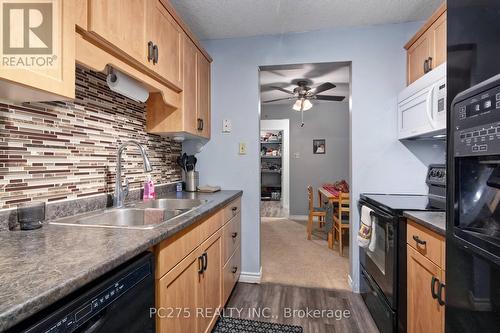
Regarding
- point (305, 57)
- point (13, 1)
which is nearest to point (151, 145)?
point (13, 1)

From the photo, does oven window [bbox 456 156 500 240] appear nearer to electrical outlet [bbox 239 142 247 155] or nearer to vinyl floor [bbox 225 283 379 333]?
vinyl floor [bbox 225 283 379 333]

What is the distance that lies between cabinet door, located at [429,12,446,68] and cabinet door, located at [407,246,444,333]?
1257 millimetres

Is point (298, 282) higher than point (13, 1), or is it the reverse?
point (13, 1)

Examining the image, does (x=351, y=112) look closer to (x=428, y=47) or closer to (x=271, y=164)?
(x=428, y=47)

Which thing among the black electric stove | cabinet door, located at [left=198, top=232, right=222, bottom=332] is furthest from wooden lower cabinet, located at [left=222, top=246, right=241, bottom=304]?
the black electric stove

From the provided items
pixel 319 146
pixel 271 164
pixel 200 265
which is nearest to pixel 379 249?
pixel 200 265

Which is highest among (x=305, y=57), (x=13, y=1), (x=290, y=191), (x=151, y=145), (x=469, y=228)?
(x=305, y=57)

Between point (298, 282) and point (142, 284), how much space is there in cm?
188

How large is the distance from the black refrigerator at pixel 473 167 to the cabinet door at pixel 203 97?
1.79 m

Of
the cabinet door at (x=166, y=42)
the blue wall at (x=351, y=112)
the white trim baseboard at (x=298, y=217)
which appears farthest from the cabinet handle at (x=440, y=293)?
the white trim baseboard at (x=298, y=217)

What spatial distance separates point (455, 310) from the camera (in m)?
0.75

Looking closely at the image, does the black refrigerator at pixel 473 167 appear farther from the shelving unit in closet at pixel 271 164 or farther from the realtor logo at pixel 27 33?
the shelving unit in closet at pixel 271 164

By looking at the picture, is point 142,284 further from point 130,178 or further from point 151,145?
point 151,145

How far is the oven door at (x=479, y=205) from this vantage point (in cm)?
62
